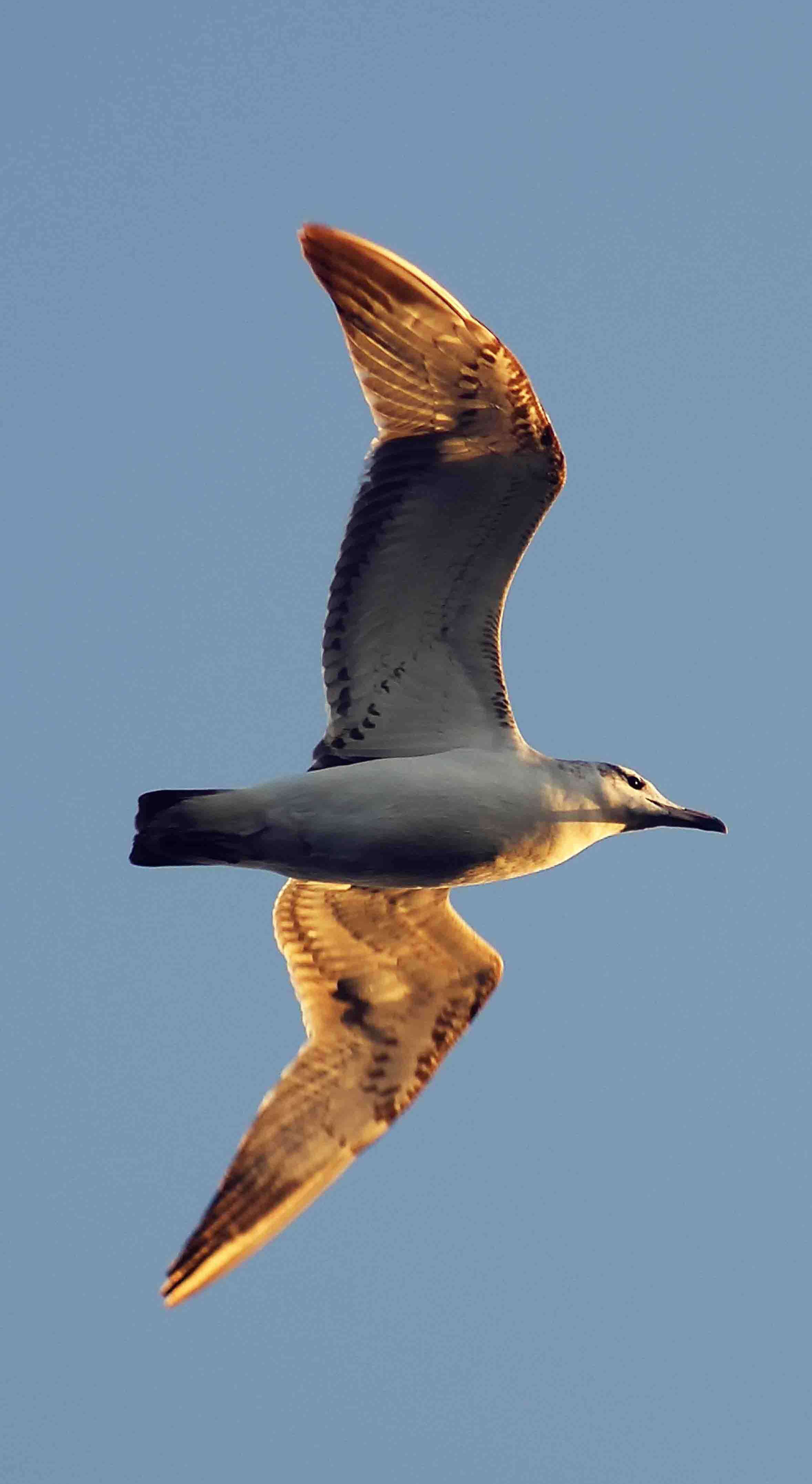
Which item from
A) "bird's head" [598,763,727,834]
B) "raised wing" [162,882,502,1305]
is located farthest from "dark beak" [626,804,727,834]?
"raised wing" [162,882,502,1305]

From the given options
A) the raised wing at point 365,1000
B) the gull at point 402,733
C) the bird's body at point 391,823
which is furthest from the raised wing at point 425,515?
the raised wing at point 365,1000

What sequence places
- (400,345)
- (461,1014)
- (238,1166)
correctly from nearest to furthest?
(400,345) → (238,1166) → (461,1014)

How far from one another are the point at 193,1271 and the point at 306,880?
7.11ft

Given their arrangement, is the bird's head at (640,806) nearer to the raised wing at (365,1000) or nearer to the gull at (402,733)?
the gull at (402,733)

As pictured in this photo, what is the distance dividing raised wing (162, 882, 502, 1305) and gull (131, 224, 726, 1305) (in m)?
0.02

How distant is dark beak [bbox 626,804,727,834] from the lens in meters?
12.7

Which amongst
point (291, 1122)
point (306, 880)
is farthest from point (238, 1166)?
point (306, 880)

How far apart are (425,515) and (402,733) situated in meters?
1.27

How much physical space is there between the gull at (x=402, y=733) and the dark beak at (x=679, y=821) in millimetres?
17

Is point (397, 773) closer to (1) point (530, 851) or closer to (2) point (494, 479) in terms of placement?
(1) point (530, 851)

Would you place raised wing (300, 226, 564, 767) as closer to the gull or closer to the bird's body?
the gull

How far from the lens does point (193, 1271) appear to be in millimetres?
11586

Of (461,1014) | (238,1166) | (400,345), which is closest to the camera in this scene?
(400,345)

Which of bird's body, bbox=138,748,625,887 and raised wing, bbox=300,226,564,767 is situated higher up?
raised wing, bbox=300,226,564,767
